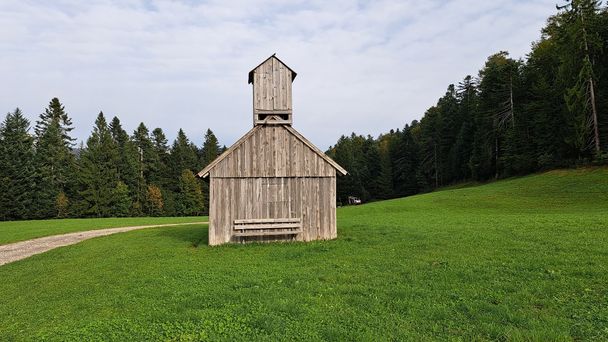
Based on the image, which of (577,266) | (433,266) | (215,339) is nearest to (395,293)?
(433,266)

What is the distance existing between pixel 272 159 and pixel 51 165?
209ft

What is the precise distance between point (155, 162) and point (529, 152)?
6664 cm

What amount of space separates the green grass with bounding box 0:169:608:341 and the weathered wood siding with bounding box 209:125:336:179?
3.46 metres

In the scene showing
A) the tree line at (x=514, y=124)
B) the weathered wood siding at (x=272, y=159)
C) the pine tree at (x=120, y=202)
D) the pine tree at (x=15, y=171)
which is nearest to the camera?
the weathered wood siding at (x=272, y=159)

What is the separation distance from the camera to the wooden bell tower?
63.6ft

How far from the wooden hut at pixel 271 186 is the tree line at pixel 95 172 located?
55.0 m

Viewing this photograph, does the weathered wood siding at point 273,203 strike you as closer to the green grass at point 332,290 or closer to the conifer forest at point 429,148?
the green grass at point 332,290

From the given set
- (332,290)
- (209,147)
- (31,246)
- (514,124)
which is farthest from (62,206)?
(514,124)

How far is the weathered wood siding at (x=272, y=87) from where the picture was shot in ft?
63.9

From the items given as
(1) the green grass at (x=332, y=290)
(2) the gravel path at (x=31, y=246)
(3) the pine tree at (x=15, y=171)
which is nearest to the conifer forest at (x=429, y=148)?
(3) the pine tree at (x=15, y=171)

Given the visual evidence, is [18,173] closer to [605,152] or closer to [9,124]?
[9,124]

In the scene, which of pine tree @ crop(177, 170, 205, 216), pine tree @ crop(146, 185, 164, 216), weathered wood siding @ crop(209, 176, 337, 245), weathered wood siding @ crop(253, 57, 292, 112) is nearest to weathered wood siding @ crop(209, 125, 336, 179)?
weathered wood siding @ crop(209, 176, 337, 245)

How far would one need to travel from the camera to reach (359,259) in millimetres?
13477

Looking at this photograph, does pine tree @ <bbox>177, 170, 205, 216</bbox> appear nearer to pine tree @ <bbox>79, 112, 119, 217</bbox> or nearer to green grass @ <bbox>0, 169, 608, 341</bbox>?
pine tree @ <bbox>79, 112, 119, 217</bbox>
